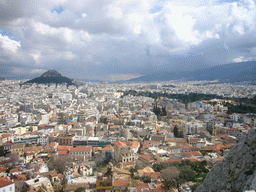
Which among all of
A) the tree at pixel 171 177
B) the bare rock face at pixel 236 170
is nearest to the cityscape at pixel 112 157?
the tree at pixel 171 177

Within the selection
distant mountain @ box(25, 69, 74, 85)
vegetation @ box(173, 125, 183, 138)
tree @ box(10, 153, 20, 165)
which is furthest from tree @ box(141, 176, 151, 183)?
distant mountain @ box(25, 69, 74, 85)

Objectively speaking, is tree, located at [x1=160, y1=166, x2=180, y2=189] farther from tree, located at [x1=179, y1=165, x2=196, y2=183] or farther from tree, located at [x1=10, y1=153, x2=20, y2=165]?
tree, located at [x1=10, y1=153, x2=20, y2=165]

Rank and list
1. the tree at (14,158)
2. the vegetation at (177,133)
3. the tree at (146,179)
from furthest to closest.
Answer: the vegetation at (177,133) < the tree at (14,158) < the tree at (146,179)

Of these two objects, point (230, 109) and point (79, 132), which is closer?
point (79, 132)

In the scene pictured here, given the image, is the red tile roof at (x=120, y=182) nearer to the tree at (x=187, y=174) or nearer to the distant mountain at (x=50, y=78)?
the tree at (x=187, y=174)

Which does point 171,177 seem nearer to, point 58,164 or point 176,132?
point 58,164

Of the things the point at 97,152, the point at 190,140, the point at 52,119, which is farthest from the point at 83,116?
the point at 190,140

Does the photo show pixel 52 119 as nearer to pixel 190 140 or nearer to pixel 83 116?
pixel 83 116

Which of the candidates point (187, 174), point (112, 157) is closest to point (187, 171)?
point (187, 174)
